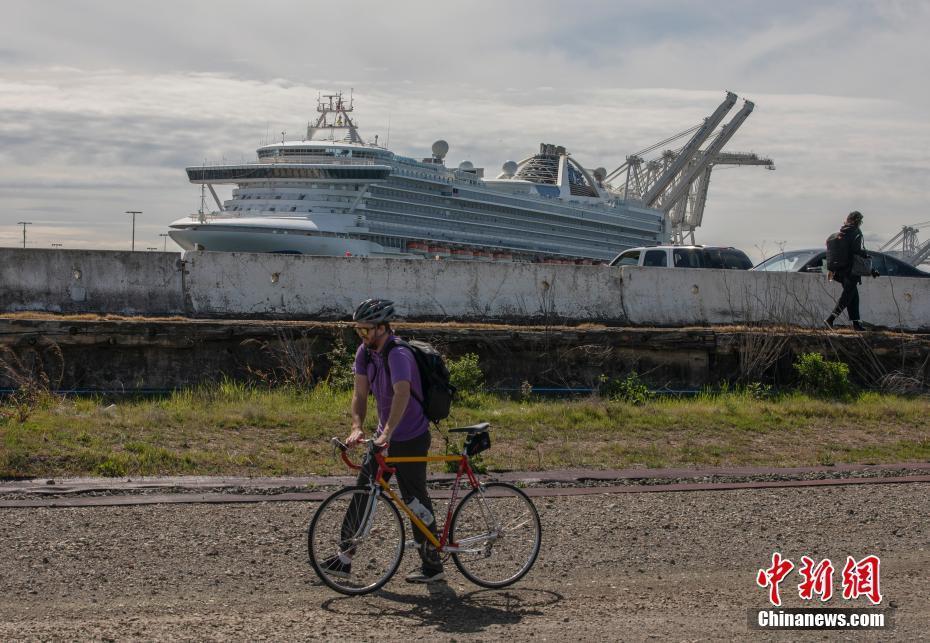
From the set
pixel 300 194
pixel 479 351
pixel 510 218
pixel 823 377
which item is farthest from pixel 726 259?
pixel 510 218

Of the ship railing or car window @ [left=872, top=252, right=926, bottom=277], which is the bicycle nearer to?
car window @ [left=872, top=252, right=926, bottom=277]

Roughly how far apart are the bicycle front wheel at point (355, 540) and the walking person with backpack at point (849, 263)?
33.0 feet

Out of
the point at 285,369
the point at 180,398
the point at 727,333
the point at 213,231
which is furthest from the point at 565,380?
the point at 213,231

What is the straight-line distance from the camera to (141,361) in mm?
11898

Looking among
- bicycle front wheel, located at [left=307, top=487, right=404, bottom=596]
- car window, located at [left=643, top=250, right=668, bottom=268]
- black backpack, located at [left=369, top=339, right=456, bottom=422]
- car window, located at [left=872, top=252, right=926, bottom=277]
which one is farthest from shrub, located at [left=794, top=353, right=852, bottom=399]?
bicycle front wheel, located at [left=307, top=487, right=404, bottom=596]

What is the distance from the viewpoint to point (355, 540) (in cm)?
567

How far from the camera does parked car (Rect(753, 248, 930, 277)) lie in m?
17.1

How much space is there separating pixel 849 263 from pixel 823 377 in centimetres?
187

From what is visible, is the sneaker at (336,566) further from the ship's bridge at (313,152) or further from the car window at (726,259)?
the ship's bridge at (313,152)

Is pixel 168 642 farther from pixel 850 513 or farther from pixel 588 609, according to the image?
pixel 850 513

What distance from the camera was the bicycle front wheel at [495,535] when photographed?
232 inches

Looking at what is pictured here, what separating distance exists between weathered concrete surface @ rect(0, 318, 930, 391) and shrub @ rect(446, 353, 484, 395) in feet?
1.89

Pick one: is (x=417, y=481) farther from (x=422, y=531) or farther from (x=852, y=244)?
(x=852, y=244)

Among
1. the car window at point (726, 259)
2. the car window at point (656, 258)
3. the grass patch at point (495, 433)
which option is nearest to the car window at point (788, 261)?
the car window at point (726, 259)
